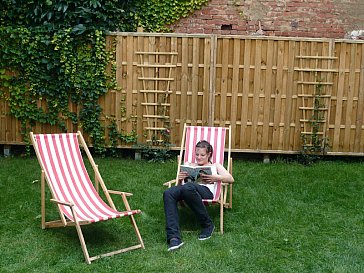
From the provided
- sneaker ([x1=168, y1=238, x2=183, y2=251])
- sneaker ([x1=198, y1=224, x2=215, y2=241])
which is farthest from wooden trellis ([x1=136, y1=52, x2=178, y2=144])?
sneaker ([x1=168, y1=238, x2=183, y2=251])

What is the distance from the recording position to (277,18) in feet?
30.5

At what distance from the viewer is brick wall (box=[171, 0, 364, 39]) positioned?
9250mm

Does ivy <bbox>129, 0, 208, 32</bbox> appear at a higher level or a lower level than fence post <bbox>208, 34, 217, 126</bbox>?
higher

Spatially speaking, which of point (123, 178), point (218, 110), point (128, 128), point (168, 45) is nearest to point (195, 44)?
point (168, 45)

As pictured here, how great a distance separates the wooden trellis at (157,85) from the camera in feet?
27.5

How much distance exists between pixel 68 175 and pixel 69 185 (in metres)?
0.14

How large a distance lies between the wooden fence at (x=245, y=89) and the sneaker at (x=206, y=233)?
3.25 metres

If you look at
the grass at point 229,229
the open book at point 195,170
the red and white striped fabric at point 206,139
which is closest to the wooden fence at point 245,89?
the grass at point 229,229

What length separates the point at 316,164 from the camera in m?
8.41

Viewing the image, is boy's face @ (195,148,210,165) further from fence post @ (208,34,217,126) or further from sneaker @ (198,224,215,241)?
fence post @ (208,34,217,126)

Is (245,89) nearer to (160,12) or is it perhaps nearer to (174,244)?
(160,12)

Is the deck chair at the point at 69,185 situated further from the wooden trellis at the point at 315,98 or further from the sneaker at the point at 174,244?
the wooden trellis at the point at 315,98

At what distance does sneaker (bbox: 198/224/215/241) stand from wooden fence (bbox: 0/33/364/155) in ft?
10.6

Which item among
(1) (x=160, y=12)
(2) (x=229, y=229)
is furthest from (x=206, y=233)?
(1) (x=160, y=12)
